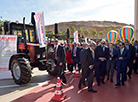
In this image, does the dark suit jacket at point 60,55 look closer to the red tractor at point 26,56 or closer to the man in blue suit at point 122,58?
the red tractor at point 26,56

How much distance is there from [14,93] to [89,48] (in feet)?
10.6

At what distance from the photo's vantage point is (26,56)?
607cm

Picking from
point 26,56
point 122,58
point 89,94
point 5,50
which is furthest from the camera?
point 5,50

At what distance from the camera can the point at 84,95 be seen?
14.5 feet

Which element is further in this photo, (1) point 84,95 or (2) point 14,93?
(2) point 14,93

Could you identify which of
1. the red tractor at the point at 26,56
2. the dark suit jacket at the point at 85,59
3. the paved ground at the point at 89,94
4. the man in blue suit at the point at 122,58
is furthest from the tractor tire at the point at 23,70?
the man in blue suit at the point at 122,58

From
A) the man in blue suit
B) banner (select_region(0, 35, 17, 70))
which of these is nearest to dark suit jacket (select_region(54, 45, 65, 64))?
the man in blue suit

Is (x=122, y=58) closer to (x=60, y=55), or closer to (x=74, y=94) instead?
(x=74, y=94)

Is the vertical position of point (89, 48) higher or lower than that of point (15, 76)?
higher

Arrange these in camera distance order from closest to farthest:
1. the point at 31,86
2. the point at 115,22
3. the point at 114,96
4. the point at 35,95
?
the point at 114,96 → the point at 35,95 → the point at 31,86 → the point at 115,22

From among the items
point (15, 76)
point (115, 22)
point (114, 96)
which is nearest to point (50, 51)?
point (15, 76)

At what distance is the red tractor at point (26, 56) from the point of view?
5391 mm

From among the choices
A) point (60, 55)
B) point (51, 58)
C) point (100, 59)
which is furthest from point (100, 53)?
point (51, 58)

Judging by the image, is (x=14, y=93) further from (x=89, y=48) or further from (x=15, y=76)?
(x=89, y=48)
